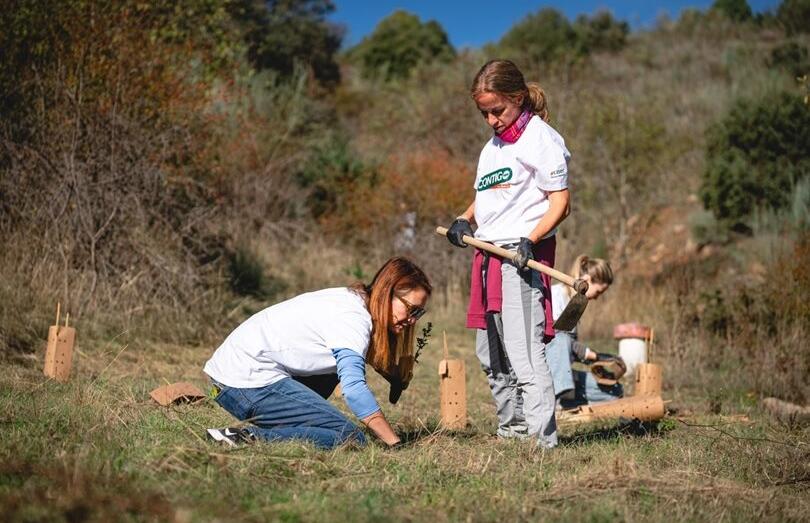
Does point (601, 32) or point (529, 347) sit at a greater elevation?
point (601, 32)

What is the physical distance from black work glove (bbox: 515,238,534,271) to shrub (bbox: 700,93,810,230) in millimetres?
9687

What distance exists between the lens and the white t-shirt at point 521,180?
4.46 metres

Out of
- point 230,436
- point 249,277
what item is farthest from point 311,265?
point 230,436

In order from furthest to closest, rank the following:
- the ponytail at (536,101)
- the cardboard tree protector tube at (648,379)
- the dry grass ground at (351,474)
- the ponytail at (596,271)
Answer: the cardboard tree protector tube at (648,379) → the ponytail at (596,271) → the ponytail at (536,101) → the dry grass ground at (351,474)

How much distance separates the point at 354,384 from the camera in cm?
389

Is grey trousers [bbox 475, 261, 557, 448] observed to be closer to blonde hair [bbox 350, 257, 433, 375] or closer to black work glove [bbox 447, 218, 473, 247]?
black work glove [bbox 447, 218, 473, 247]

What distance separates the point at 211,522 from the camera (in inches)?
109

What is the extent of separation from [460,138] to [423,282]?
12808 millimetres

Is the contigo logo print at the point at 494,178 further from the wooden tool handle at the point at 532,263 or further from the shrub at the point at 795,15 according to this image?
the shrub at the point at 795,15

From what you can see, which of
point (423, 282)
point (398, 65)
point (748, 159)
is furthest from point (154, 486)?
point (398, 65)

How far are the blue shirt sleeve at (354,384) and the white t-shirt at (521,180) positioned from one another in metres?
1.14

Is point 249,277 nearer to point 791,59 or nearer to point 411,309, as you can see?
point 411,309

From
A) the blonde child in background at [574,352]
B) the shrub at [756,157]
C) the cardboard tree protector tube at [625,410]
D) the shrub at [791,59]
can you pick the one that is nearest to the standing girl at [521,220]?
the cardboard tree protector tube at [625,410]

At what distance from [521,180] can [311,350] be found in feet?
4.69
